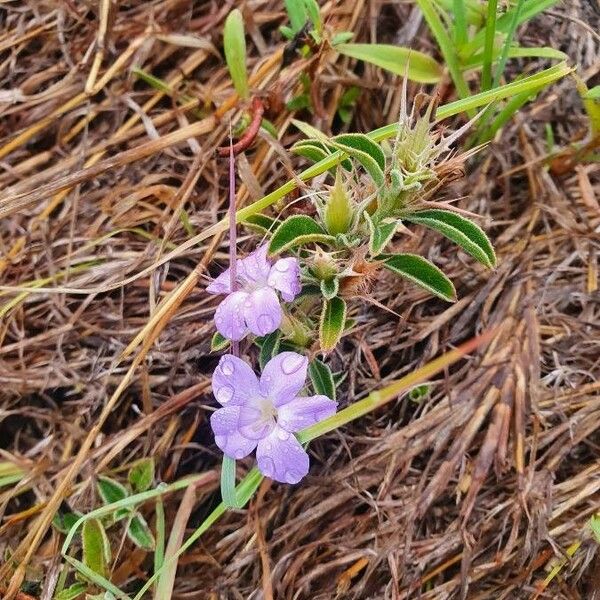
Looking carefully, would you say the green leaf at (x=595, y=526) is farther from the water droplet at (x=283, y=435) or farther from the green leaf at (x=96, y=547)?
the green leaf at (x=96, y=547)

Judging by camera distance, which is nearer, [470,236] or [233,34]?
[470,236]

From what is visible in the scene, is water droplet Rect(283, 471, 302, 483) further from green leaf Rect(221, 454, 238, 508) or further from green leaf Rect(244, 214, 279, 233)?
green leaf Rect(244, 214, 279, 233)

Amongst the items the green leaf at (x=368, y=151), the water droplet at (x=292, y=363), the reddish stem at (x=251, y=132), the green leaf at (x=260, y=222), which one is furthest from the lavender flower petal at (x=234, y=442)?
the reddish stem at (x=251, y=132)

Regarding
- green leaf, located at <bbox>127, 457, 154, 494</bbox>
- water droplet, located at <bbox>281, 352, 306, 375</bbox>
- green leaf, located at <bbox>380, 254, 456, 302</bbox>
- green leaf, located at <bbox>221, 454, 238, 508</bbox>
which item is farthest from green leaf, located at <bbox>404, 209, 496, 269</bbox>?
green leaf, located at <bbox>127, 457, 154, 494</bbox>

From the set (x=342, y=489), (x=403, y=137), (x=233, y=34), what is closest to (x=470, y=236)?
(x=403, y=137)

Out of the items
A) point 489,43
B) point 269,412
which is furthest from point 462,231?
point 489,43

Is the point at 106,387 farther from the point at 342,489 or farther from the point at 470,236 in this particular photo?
the point at 470,236
